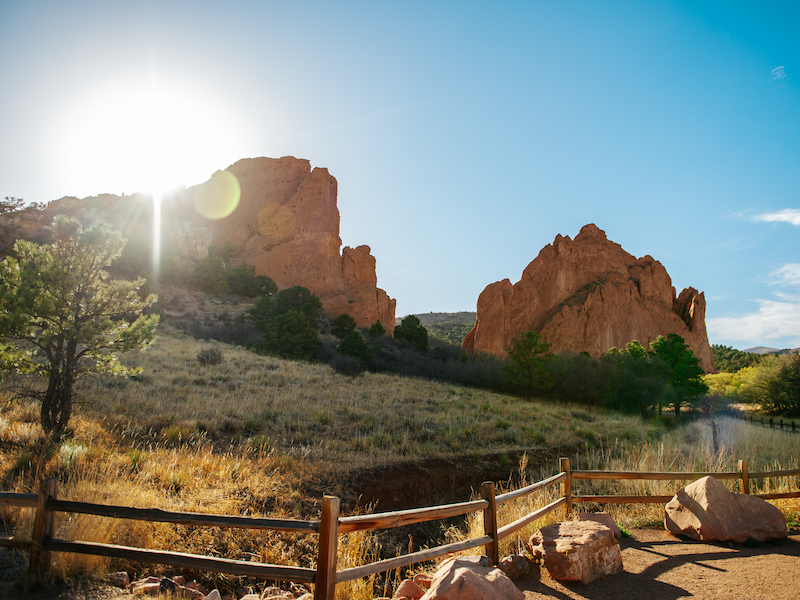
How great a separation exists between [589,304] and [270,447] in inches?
2198

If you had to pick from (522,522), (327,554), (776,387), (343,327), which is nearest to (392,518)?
(327,554)

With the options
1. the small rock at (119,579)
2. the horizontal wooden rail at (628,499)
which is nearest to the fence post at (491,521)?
the horizontal wooden rail at (628,499)

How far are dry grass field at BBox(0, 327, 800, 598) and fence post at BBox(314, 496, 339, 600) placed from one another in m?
1.11

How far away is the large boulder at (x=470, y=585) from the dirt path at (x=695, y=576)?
3.82 feet

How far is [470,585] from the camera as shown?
11.2ft

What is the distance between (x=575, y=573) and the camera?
4633 millimetres

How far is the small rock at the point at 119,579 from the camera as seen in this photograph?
4137 mm

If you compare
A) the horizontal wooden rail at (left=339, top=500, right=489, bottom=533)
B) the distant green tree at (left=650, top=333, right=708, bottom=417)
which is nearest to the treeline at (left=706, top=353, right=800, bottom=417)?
the distant green tree at (left=650, top=333, right=708, bottom=417)

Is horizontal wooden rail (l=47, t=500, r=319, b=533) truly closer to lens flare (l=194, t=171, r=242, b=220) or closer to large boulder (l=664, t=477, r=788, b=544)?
large boulder (l=664, t=477, r=788, b=544)

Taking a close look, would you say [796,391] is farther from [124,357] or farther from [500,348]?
[124,357]

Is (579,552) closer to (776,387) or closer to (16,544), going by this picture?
(16,544)

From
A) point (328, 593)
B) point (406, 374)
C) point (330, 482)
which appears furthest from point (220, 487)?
point (406, 374)

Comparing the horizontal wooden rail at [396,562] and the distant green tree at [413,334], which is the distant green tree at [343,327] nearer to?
the distant green tree at [413,334]

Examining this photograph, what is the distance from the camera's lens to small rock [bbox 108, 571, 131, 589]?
414 cm
